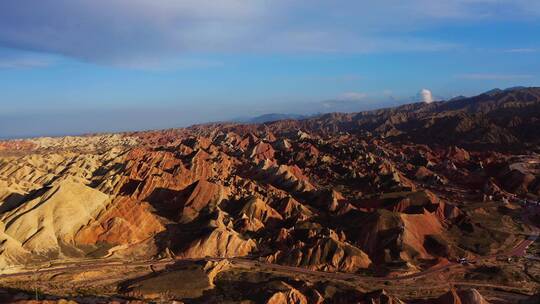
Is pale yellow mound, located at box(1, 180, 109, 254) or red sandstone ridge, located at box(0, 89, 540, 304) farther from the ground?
pale yellow mound, located at box(1, 180, 109, 254)

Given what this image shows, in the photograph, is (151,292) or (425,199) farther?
(425,199)

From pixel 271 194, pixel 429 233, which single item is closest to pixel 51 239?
pixel 271 194

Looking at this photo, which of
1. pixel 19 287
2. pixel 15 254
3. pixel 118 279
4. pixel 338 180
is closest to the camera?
pixel 19 287

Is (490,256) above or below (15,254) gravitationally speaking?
below

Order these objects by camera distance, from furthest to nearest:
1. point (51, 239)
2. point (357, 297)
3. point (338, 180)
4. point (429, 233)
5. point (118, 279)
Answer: point (338, 180) < point (429, 233) < point (51, 239) < point (118, 279) < point (357, 297)

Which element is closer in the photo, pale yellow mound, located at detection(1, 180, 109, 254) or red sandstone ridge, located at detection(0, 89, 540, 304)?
red sandstone ridge, located at detection(0, 89, 540, 304)

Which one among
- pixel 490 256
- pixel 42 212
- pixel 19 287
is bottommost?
pixel 490 256

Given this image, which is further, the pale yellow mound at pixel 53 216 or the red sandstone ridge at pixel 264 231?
the pale yellow mound at pixel 53 216

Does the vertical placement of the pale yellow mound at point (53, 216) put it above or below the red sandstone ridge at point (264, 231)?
above

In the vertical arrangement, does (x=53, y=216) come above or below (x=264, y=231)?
above

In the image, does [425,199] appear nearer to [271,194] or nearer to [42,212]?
[271,194]

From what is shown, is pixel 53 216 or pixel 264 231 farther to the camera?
pixel 264 231
